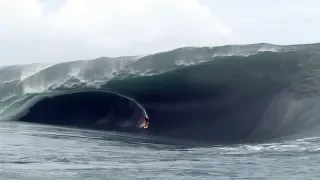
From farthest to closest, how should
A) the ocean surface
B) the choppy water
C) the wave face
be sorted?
the wave face < the ocean surface < the choppy water

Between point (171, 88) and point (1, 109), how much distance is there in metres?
9.51

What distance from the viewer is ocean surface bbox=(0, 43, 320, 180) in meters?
11.0

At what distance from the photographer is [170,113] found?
22844 mm

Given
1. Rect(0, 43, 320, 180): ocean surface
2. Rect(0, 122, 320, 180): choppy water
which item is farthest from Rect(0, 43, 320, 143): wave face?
Rect(0, 122, 320, 180): choppy water

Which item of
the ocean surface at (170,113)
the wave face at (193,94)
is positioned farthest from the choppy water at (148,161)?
the wave face at (193,94)

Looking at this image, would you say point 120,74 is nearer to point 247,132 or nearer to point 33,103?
point 33,103

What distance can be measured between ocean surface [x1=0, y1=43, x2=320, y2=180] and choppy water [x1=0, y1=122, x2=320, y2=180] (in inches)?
0.9

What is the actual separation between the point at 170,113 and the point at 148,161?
37.8 feet

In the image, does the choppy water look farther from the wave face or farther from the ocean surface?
the wave face

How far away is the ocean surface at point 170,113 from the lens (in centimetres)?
1099

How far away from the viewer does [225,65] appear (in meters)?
23.5

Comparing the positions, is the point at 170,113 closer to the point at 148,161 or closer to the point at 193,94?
the point at 193,94

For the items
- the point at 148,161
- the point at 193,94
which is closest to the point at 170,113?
the point at 193,94

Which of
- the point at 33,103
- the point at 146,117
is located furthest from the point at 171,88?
the point at 33,103
